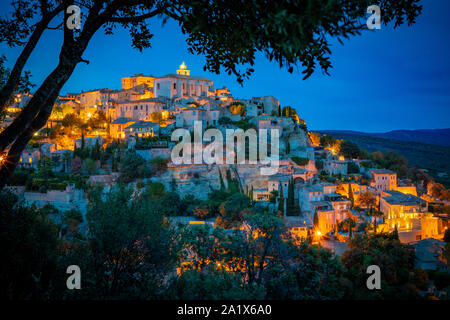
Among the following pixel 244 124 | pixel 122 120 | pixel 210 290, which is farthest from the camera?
pixel 122 120

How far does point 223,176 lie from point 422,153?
1873 inches

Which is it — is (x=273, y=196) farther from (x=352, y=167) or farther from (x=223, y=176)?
(x=352, y=167)

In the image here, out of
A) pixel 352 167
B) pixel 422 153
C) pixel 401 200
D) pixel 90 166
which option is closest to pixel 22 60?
pixel 90 166

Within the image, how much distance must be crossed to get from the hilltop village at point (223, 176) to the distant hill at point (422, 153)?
16.7 metres

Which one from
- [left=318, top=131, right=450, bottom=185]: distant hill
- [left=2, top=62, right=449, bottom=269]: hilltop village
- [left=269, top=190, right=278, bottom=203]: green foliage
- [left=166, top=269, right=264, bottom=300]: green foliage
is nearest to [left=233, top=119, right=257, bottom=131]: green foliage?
[left=2, top=62, right=449, bottom=269]: hilltop village

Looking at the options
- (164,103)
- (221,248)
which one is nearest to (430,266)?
(221,248)

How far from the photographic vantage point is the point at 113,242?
19.5 ft

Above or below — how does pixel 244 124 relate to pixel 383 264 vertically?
above

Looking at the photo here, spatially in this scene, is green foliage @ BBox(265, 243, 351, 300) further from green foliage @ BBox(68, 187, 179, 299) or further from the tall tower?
the tall tower

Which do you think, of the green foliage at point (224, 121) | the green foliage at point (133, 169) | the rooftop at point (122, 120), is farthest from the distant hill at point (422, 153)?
the rooftop at point (122, 120)

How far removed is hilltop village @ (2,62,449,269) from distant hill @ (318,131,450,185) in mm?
16676

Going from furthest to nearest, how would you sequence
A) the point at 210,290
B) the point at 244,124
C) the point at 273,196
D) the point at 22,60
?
1. the point at 244,124
2. the point at 273,196
3. the point at 210,290
4. the point at 22,60

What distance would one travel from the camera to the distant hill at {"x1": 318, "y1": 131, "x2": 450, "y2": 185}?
4779cm

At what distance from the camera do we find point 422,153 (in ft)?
184
